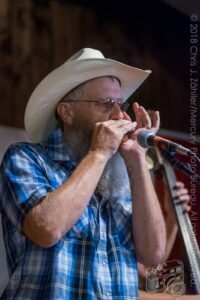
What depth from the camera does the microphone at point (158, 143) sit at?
1.07 m

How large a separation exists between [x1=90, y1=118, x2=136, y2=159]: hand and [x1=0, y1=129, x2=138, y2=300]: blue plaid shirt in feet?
0.43

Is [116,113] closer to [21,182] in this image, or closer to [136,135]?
[136,135]

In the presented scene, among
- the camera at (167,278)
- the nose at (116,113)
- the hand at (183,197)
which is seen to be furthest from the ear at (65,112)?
the camera at (167,278)

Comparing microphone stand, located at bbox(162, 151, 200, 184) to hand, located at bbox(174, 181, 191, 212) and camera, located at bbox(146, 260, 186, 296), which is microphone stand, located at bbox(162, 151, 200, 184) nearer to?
hand, located at bbox(174, 181, 191, 212)

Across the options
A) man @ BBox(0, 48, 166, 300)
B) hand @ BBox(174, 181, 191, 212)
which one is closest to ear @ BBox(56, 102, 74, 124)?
man @ BBox(0, 48, 166, 300)

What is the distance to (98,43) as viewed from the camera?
1.77 m

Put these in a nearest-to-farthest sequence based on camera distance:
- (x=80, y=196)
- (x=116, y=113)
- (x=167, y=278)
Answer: (x=80, y=196)
(x=116, y=113)
(x=167, y=278)

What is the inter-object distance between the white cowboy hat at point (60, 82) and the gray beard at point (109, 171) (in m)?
0.11

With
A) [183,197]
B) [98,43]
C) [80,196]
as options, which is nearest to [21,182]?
[80,196]

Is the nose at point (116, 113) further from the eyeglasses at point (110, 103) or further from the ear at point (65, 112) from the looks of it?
the ear at point (65, 112)

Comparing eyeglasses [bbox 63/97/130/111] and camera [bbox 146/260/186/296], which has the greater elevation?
eyeglasses [bbox 63/97/130/111]

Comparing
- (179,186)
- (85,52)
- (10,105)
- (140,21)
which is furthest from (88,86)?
(140,21)

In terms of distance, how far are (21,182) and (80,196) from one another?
0.14 m

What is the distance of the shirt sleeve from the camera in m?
1.08
